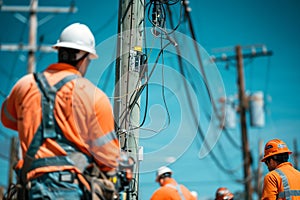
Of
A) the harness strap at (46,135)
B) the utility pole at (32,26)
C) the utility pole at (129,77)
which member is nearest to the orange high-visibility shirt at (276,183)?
the utility pole at (129,77)

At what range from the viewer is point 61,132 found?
12.4 feet

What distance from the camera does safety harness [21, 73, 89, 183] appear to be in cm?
374

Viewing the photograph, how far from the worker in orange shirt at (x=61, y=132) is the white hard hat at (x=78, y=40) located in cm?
17

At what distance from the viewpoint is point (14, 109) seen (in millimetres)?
4062

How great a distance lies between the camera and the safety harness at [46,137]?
3.74 m

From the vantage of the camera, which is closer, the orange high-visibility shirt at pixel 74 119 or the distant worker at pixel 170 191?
the orange high-visibility shirt at pixel 74 119

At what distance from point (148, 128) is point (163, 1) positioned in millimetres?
1731

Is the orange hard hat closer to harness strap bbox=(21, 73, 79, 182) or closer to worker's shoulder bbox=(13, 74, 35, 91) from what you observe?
harness strap bbox=(21, 73, 79, 182)

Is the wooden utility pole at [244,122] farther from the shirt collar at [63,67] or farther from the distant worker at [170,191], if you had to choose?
the shirt collar at [63,67]

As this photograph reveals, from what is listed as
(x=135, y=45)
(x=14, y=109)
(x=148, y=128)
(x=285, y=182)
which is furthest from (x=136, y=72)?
(x=14, y=109)

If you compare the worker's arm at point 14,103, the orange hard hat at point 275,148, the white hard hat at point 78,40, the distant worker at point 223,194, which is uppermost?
the white hard hat at point 78,40

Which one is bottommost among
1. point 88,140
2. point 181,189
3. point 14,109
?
point 181,189

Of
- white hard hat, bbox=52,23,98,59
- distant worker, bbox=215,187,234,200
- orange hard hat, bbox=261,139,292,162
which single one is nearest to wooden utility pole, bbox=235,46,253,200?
distant worker, bbox=215,187,234,200

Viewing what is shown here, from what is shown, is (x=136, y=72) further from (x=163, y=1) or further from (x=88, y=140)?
(x=88, y=140)
